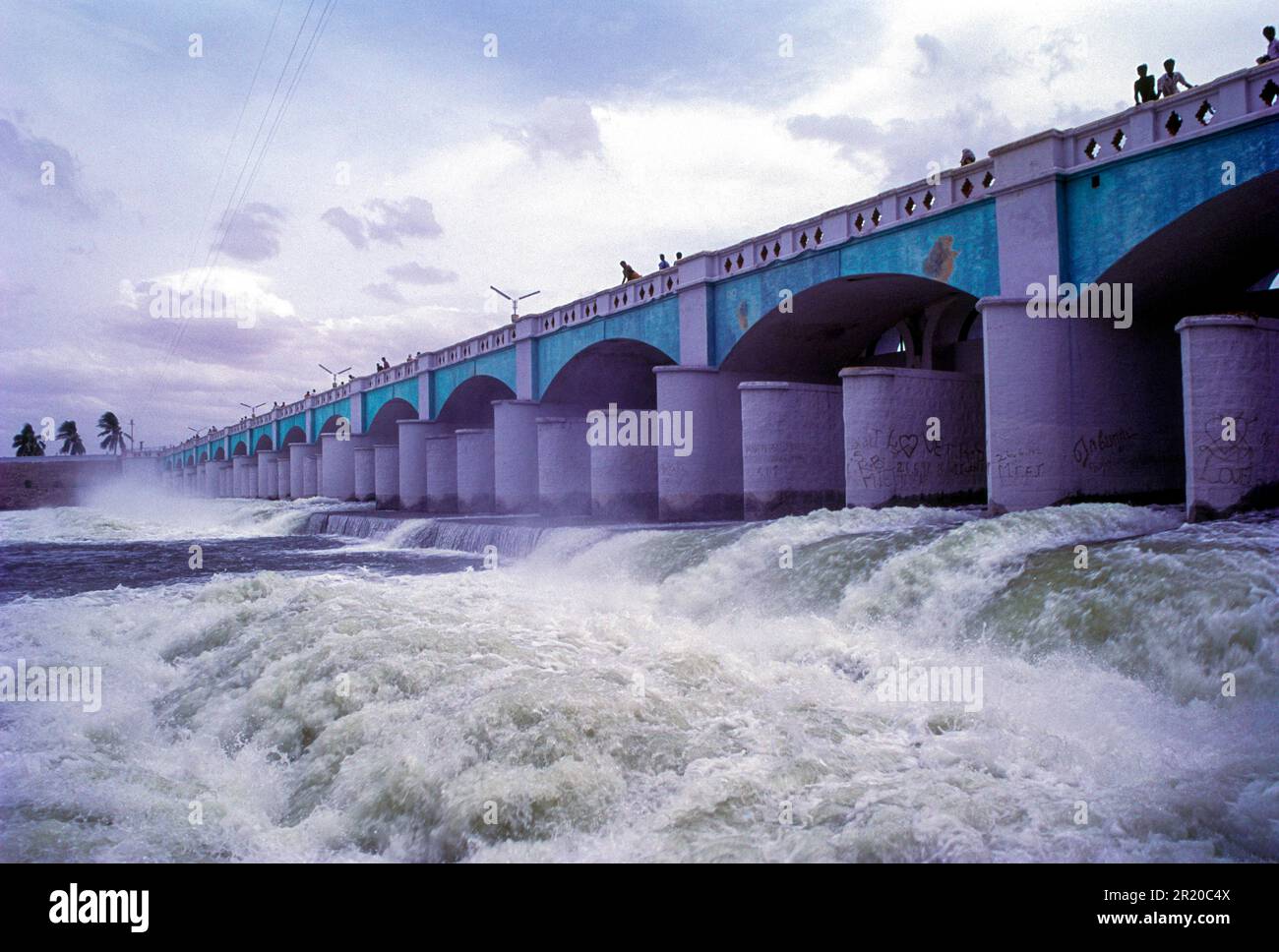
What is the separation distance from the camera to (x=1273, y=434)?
41.1 feet

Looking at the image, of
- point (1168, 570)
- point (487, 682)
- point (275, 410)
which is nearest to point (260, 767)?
point (487, 682)

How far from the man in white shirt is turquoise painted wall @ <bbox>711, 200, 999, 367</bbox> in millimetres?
3252

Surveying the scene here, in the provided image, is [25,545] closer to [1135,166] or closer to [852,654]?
[852,654]

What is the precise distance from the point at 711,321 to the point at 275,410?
58.3 metres

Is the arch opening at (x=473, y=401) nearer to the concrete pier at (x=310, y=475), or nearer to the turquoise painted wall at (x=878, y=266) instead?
the turquoise painted wall at (x=878, y=266)

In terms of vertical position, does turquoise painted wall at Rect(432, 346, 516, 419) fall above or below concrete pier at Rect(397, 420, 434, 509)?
above

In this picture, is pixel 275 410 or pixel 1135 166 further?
pixel 275 410

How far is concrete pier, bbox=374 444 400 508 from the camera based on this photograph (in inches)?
1826

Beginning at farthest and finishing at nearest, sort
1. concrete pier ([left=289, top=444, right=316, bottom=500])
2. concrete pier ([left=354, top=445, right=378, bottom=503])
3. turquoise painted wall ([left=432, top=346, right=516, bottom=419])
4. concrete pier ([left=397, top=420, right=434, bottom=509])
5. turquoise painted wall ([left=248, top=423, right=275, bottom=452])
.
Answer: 1. turquoise painted wall ([left=248, top=423, right=275, bottom=452])
2. concrete pier ([left=289, top=444, right=316, bottom=500])
3. concrete pier ([left=354, top=445, right=378, bottom=503])
4. concrete pier ([left=397, top=420, right=434, bottom=509])
5. turquoise painted wall ([left=432, top=346, right=516, bottom=419])

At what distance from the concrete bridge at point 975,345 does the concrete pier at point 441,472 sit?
733 cm

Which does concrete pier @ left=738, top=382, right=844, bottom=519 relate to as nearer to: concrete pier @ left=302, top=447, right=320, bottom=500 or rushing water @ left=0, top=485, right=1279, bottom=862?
rushing water @ left=0, top=485, right=1279, bottom=862

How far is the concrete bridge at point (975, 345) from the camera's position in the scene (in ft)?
43.3

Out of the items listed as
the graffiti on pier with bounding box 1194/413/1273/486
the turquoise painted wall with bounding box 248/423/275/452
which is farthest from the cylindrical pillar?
the graffiti on pier with bounding box 1194/413/1273/486
